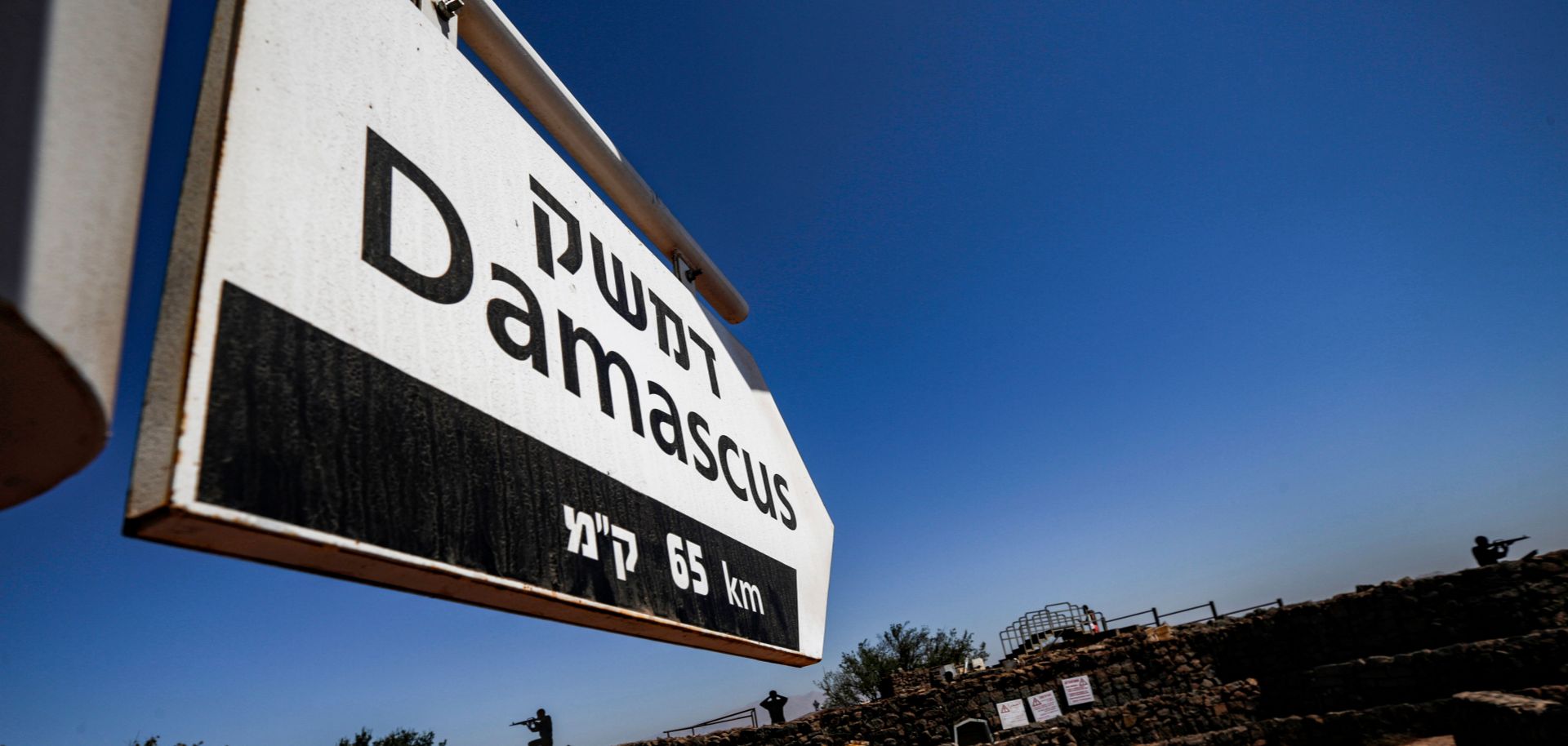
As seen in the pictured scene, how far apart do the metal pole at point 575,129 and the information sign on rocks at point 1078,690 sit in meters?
17.6

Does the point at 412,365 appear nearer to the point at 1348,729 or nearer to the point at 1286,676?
the point at 1348,729

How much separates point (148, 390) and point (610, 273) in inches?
40.6

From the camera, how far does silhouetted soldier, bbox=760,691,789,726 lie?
1947cm

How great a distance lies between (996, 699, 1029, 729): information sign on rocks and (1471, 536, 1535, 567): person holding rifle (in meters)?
9.88

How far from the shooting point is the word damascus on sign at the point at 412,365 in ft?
2.26

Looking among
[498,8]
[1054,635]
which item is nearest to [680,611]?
[498,8]

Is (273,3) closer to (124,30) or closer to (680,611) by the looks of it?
(124,30)

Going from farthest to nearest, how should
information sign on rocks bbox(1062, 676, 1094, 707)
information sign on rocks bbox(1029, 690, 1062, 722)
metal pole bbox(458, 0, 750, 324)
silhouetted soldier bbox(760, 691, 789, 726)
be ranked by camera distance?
silhouetted soldier bbox(760, 691, 789, 726), information sign on rocks bbox(1029, 690, 1062, 722), information sign on rocks bbox(1062, 676, 1094, 707), metal pole bbox(458, 0, 750, 324)

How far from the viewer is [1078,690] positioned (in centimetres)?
1697

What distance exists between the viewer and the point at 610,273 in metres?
1.63

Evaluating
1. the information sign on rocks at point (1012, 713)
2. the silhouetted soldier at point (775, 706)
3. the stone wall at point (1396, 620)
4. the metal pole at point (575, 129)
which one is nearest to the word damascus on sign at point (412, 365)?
the metal pole at point (575, 129)

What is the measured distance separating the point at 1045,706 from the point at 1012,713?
744 mm

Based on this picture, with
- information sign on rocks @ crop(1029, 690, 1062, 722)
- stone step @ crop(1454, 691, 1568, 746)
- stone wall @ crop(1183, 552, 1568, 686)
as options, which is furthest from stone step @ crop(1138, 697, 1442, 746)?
stone step @ crop(1454, 691, 1568, 746)

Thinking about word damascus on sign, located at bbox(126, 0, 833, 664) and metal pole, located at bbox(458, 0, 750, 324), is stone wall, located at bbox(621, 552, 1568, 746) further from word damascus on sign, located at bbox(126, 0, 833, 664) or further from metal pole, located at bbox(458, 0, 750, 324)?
word damascus on sign, located at bbox(126, 0, 833, 664)
